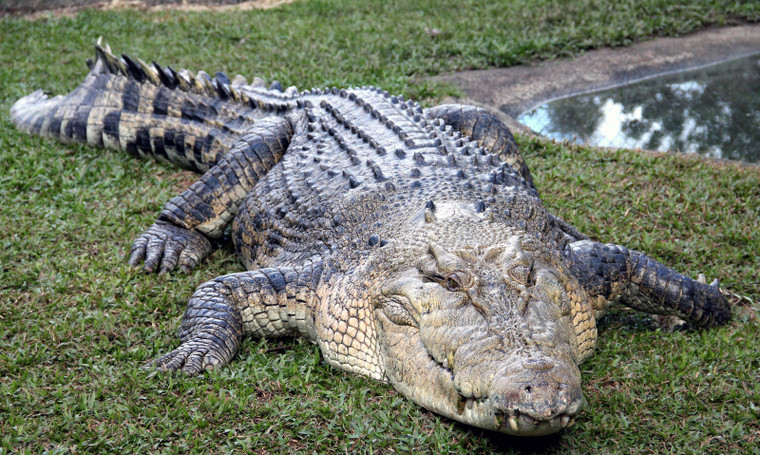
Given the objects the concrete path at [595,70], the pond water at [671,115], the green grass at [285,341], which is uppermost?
the green grass at [285,341]

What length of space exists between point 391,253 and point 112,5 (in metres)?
8.66

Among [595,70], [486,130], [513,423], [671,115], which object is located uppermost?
[513,423]

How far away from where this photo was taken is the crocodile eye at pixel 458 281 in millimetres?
2689

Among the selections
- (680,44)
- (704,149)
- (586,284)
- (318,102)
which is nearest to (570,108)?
(704,149)

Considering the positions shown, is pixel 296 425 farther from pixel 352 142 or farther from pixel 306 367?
pixel 352 142

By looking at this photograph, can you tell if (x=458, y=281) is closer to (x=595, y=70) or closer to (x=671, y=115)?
(x=671, y=115)

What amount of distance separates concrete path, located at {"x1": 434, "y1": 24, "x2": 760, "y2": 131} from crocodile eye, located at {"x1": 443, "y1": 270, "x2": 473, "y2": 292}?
3.91m

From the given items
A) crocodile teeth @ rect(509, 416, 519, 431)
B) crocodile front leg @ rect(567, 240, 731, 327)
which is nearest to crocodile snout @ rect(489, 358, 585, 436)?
crocodile teeth @ rect(509, 416, 519, 431)

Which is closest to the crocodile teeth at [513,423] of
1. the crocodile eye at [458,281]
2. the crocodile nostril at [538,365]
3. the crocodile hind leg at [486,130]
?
the crocodile nostril at [538,365]

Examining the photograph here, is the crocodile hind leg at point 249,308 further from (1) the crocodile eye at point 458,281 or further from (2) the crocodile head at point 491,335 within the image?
(1) the crocodile eye at point 458,281

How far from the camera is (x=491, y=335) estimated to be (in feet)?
8.10

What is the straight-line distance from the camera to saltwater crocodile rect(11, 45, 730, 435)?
8.31ft

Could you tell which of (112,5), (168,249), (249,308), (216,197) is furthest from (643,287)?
(112,5)

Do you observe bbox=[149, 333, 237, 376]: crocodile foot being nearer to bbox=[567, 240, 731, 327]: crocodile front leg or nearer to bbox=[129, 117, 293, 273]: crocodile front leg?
bbox=[129, 117, 293, 273]: crocodile front leg
